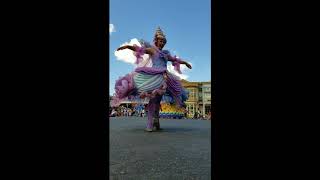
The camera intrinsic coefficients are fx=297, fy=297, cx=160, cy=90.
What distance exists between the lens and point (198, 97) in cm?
3981

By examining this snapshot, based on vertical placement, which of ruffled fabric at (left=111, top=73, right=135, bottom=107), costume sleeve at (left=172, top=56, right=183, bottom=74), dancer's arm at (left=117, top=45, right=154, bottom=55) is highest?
dancer's arm at (left=117, top=45, right=154, bottom=55)

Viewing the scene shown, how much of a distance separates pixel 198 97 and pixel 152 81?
31207 millimetres

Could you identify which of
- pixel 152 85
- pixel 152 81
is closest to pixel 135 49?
pixel 152 81

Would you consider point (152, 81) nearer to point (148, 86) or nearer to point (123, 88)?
point (148, 86)

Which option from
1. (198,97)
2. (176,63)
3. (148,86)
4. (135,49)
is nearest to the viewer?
(148,86)

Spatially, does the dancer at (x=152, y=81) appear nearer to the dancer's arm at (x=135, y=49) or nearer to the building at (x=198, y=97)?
the dancer's arm at (x=135, y=49)

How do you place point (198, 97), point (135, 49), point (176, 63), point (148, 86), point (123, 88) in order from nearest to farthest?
1. point (148, 86)
2. point (135, 49)
3. point (123, 88)
4. point (176, 63)
5. point (198, 97)

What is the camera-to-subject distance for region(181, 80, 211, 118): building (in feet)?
129

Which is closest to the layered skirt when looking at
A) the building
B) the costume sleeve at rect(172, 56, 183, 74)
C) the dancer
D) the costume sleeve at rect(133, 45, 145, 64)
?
the dancer

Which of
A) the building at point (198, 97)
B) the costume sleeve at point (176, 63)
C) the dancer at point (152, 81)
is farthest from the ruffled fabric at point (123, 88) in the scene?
the building at point (198, 97)

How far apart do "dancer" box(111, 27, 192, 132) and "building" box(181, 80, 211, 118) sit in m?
29.6

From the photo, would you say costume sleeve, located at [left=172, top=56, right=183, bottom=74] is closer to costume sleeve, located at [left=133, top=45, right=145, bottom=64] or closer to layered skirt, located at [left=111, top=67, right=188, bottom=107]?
layered skirt, located at [left=111, top=67, right=188, bottom=107]

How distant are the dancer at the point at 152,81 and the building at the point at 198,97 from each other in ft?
97.2
